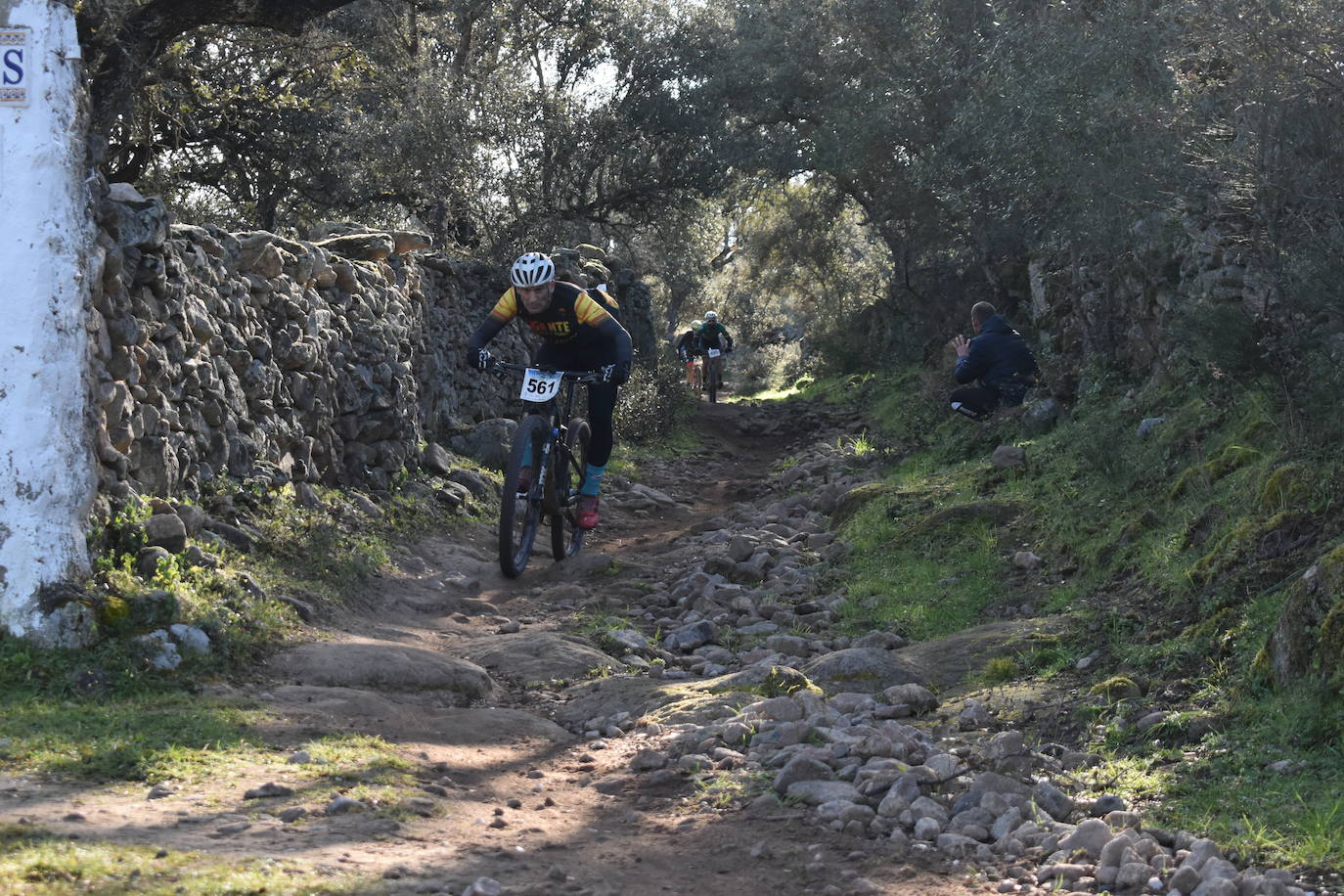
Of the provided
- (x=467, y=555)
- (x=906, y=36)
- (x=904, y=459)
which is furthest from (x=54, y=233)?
(x=906, y=36)

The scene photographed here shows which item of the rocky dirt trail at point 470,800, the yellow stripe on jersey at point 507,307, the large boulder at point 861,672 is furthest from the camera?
the yellow stripe on jersey at point 507,307

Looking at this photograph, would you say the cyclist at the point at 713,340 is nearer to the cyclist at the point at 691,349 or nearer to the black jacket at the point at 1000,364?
the cyclist at the point at 691,349

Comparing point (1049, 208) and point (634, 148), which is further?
point (634, 148)

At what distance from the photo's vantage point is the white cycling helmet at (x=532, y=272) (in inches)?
335

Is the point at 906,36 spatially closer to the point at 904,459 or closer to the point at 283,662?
the point at 904,459

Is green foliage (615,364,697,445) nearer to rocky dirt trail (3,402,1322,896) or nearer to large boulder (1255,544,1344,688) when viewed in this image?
rocky dirt trail (3,402,1322,896)

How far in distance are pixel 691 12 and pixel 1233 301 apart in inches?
746

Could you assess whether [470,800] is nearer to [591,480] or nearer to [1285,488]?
[1285,488]

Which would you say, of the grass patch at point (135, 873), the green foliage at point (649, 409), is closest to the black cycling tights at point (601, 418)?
the grass patch at point (135, 873)

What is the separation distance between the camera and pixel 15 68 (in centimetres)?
597

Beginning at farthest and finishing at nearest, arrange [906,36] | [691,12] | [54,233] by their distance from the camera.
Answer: [691,12] → [906,36] → [54,233]

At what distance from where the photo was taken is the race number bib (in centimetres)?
875

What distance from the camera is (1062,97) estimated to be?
37.8 feet

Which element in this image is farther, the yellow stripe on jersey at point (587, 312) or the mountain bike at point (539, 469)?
the yellow stripe on jersey at point (587, 312)
